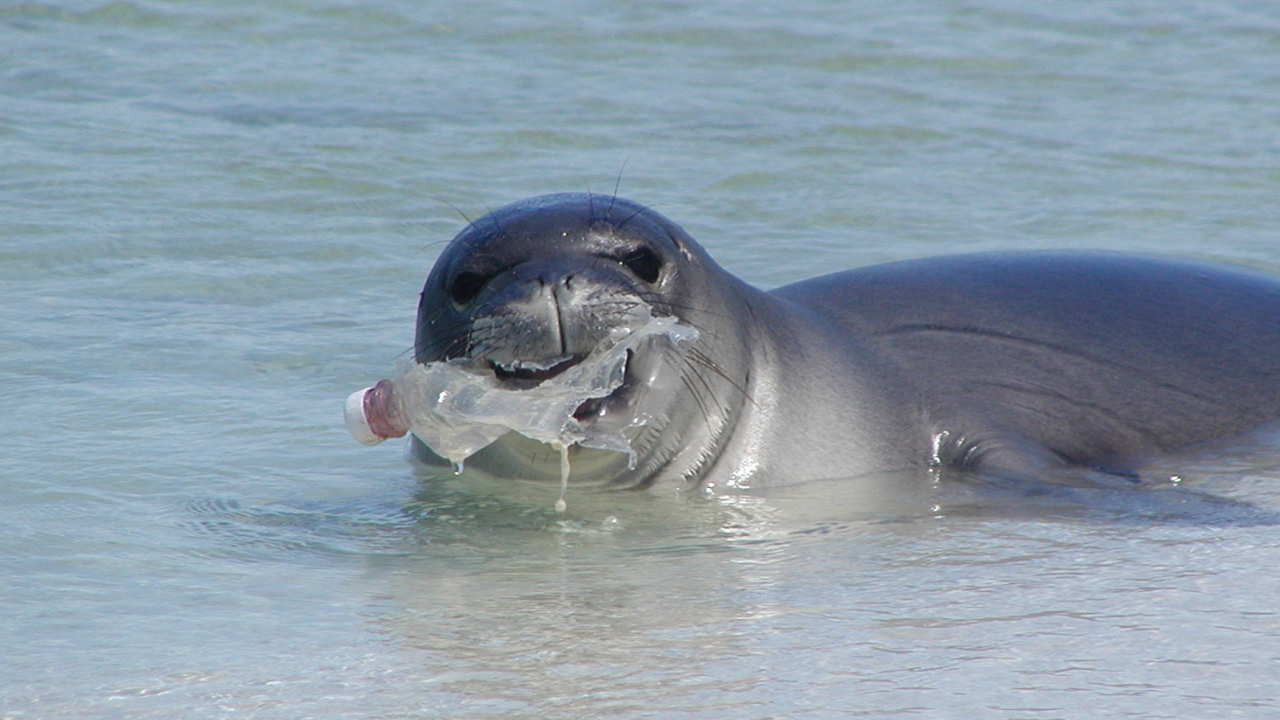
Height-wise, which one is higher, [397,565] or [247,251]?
[247,251]

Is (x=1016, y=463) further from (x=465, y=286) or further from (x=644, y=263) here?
(x=465, y=286)

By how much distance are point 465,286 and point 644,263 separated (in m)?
0.45

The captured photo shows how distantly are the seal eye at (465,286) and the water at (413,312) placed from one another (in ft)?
1.73

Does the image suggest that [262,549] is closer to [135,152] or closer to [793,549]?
[793,549]

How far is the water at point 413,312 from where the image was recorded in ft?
10.9

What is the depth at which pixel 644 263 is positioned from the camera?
4766mm

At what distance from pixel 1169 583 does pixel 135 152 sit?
6.50 meters

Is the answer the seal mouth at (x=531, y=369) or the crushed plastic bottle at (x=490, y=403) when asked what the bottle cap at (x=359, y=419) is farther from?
the seal mouth at (x=531, y=369)

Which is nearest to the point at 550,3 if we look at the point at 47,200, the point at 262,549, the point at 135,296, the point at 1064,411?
the point at 47,200

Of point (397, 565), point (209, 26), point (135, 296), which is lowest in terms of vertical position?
point (397, 565)

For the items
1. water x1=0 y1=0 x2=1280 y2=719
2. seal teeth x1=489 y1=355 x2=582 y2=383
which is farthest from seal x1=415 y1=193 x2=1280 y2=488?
water x1=0 y1=0 x2=1280 y2=719

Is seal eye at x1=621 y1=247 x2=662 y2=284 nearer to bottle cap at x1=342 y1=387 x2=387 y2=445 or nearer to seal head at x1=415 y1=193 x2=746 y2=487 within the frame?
seal head at x1=415 y1=193 x2=746 y2=487

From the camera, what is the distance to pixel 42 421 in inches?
211

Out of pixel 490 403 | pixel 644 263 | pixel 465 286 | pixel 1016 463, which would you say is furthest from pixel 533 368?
pixel 1016 463
